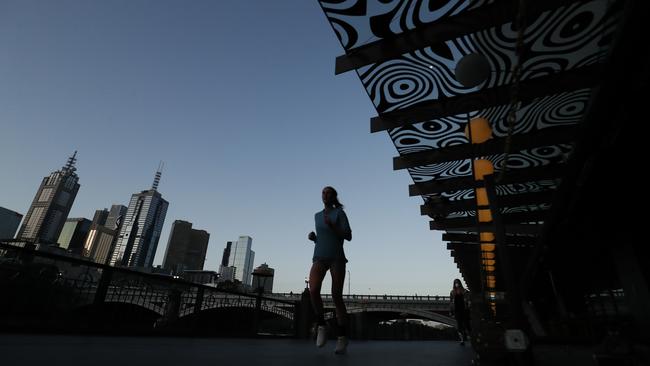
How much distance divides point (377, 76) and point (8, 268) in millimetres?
9266

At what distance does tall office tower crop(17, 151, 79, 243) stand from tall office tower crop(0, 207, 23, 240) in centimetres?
502

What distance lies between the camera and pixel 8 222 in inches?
7057

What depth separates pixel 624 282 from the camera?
921 centimetres

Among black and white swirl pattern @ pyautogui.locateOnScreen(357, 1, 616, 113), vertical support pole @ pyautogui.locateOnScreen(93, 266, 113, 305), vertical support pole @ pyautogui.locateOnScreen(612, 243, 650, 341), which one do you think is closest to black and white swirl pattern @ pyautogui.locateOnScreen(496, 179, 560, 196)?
vertical support pole @ pyautogui.locateOnScreen(612, 243, 650, 341)

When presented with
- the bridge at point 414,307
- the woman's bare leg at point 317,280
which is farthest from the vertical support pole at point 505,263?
the bridge at point 414,307

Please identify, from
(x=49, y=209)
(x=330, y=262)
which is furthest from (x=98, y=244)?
(x=330, y=262)

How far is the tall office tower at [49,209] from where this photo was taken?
186375mm

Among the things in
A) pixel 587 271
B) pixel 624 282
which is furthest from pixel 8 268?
pixel 587 271

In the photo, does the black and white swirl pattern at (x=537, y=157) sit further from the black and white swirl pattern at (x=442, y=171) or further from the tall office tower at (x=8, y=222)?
the tall office tower at (x=8, y=222)

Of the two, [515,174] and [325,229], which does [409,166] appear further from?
[325,229]

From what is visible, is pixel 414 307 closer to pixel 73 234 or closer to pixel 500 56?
pixel 500 56

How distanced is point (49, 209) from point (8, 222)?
1873 centimetres

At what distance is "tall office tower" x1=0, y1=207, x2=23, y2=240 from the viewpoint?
569 ft

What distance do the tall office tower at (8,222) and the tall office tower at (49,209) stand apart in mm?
5016
